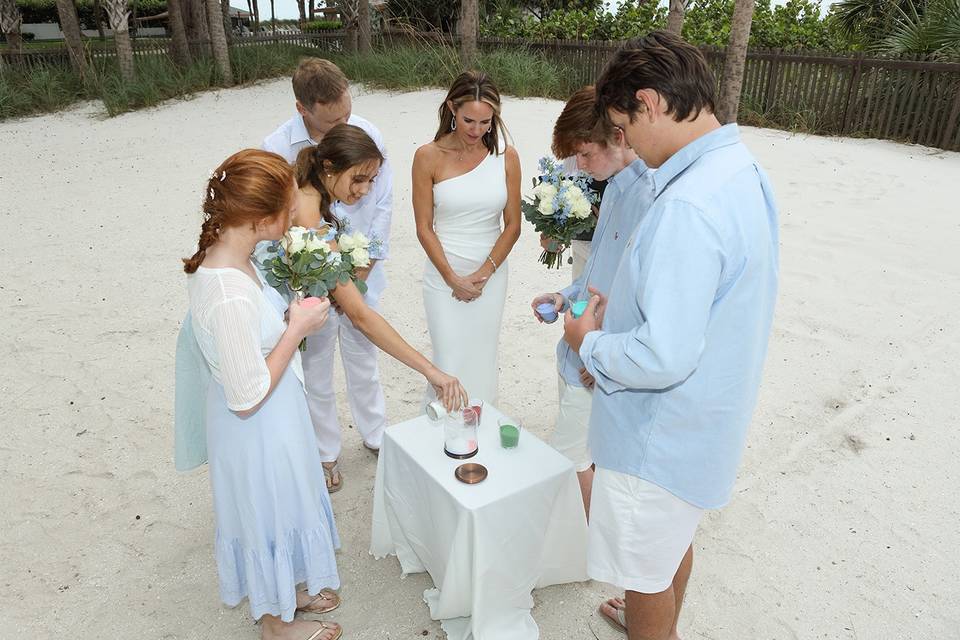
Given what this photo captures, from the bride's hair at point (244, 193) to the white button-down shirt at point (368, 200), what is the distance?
54.3 inches

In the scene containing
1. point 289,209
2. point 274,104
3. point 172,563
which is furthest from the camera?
point 274,104

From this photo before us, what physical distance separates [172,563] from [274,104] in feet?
39.7

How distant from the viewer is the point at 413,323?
643cm

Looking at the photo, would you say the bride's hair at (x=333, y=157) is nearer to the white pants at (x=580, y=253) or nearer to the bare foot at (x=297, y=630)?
the white pants at (x=580, y=253)

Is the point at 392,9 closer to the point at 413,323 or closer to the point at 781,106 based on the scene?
the point at 781,106

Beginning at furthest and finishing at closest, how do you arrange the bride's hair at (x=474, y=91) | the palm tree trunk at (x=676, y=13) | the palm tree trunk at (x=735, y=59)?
the palm tree trunk at (x=676, y=13) → the palm tree trunk at (x=735, y=59) → the bride's hair at (x=474, y=91)

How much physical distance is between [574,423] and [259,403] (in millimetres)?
1607

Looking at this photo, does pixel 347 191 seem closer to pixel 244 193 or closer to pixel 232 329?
pixel 244 193

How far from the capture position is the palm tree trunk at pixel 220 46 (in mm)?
14242

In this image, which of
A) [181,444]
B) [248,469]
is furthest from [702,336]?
[181,444]

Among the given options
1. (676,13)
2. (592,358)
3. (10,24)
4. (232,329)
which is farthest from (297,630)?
(10,24)

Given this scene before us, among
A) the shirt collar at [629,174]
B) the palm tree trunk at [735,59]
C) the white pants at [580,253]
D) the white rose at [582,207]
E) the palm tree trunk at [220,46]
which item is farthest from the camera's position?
the palm tree trunk at [220,46]

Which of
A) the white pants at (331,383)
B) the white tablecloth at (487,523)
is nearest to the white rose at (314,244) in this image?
the white tablecloth at (487,523)

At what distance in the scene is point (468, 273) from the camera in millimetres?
4414
